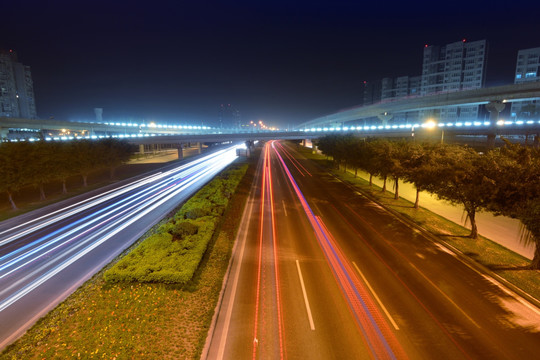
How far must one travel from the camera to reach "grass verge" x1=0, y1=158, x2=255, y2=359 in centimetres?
995

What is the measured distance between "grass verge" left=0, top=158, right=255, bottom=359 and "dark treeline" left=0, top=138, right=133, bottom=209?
22325mm

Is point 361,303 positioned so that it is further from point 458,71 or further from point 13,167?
point 458,71

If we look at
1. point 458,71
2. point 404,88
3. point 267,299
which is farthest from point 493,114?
point 404,88

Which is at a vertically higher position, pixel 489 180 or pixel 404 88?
pixel 404 88

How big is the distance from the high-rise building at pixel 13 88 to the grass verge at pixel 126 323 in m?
219

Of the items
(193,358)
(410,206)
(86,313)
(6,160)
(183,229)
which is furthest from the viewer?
(410,206)

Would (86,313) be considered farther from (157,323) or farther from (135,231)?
(135,231)

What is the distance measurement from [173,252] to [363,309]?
11.4 metres

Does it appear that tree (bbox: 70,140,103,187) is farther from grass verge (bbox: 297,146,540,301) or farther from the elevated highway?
the elevated highway

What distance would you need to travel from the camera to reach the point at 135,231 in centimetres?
2234

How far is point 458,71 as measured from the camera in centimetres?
13075

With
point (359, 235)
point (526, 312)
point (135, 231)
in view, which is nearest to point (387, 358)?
point (526, 312)

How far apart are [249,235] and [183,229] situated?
5.33m

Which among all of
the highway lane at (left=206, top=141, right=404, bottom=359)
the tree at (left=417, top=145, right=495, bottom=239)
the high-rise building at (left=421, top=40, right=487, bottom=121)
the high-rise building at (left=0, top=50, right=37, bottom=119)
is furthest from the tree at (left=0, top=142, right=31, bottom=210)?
the high-rise building at (left=0, top=50, right=37, bottom=119)
